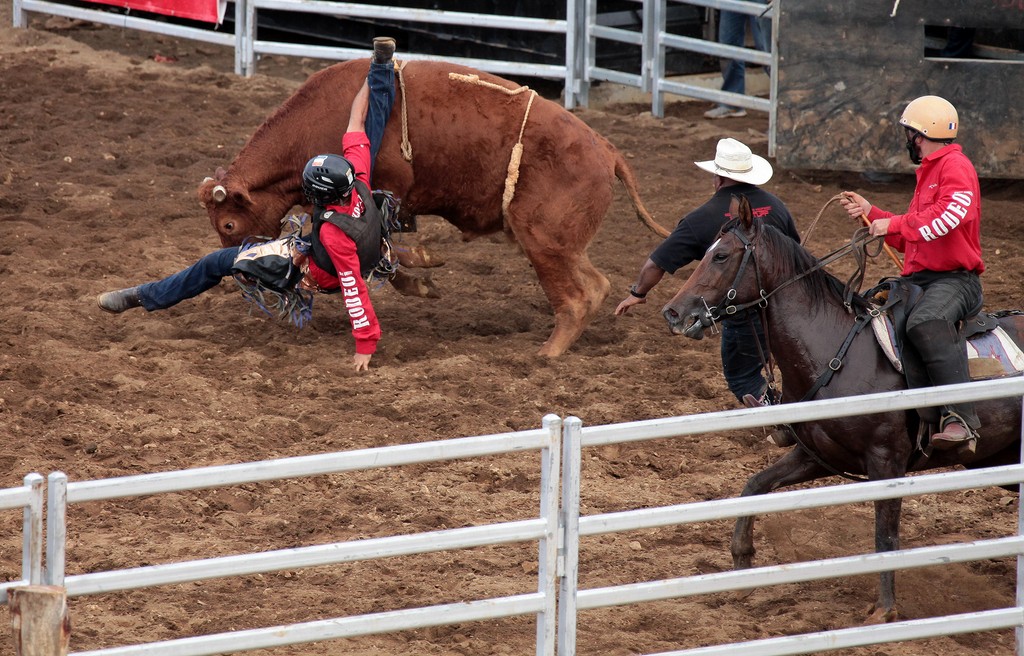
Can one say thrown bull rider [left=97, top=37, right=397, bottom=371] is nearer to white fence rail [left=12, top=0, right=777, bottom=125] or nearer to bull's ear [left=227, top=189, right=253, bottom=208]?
bull's ear [left=227, top=189, right=253, bottom=208]

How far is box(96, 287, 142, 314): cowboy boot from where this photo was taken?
7316mm

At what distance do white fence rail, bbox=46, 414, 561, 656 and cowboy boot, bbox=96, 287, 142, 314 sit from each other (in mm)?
3985

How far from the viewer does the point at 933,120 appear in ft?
16.1

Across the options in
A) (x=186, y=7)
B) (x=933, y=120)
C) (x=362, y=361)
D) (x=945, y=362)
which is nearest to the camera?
(x=945, y=362)

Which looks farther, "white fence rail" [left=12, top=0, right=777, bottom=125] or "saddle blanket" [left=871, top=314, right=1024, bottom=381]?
"white fence rail" [left=12, top=0, right=777, bottom=125]

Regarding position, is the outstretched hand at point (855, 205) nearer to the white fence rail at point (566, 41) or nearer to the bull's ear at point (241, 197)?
the bull's ear at point (241, 197)

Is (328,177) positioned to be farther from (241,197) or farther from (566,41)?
(566,41)

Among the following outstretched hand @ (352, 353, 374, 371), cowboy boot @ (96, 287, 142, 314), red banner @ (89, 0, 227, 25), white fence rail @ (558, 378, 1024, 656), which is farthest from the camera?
red banner @ (89, 0, 227, 25)

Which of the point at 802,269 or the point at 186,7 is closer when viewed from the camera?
the point at 802,269

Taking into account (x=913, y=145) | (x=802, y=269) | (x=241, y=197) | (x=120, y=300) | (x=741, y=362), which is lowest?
(x=120, y=300)

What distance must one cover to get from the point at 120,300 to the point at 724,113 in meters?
6.92

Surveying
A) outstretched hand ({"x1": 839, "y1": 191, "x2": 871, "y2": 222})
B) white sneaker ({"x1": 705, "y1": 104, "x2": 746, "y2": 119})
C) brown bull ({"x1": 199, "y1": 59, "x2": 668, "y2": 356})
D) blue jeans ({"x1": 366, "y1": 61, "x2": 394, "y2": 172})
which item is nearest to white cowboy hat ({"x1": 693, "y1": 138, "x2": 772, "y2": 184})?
outstretched hand ({"x1": 839, "y1": 191, "x2": 871, "y2": 222})

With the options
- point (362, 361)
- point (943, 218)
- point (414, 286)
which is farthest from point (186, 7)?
point (943, 218)

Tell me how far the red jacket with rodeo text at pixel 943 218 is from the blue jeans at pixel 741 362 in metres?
1.07
